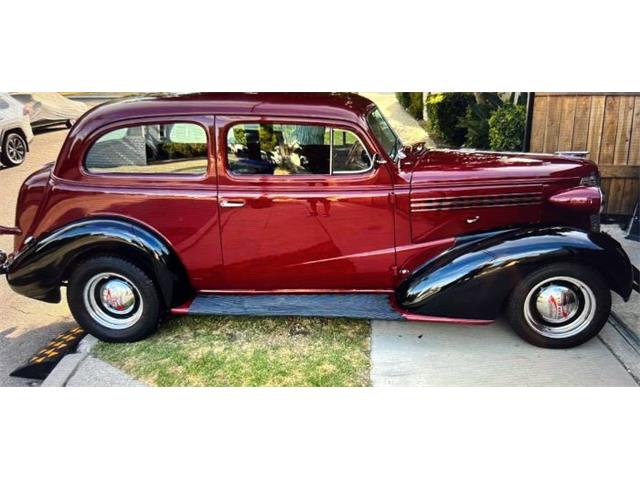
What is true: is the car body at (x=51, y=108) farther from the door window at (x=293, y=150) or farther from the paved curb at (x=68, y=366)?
the paved curb at (x=68, y=366)

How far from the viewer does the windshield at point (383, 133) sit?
3590 millimetres

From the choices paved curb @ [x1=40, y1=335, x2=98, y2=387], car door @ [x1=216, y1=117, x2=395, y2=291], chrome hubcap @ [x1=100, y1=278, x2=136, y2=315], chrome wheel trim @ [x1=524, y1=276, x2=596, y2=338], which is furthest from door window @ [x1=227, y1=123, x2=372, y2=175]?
paved curb @ [x1=40, y1=335, x2=98, y2=387]

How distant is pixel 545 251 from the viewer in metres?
3.21

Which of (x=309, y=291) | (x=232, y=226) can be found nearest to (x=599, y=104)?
(x=309, y=291)

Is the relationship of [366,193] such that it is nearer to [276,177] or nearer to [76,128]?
[276,177]

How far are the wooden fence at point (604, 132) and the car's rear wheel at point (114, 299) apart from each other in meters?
3.56

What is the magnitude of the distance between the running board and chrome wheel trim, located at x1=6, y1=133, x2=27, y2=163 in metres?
1.53

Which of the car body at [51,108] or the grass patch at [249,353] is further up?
the car body at [51,108]

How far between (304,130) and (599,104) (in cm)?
254

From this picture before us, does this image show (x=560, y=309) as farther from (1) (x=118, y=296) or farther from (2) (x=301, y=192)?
(1) (x=118, y=296)

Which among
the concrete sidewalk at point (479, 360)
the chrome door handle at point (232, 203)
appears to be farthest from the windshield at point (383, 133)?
the concrete sidewalk at point (479, 360)

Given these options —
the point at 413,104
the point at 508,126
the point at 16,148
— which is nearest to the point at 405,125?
the point at 413,104

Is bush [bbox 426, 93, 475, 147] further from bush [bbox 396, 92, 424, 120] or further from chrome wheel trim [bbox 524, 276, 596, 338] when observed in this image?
chrome wheel trim [bbox 524, 276, 596, 338]

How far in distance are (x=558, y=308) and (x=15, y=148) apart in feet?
12.7
